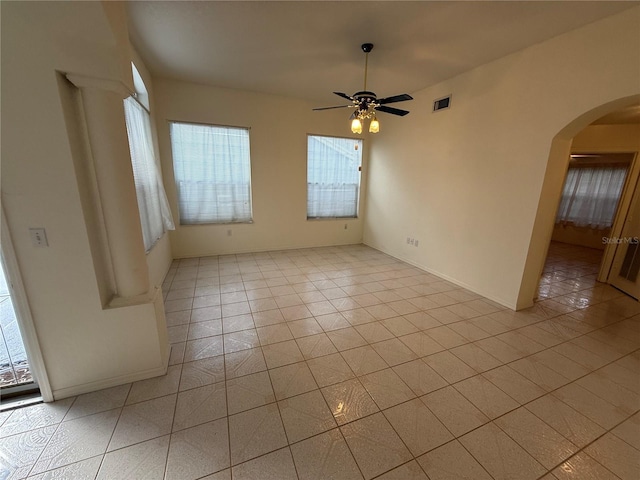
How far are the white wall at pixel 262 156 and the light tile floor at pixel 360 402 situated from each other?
190 centimetres

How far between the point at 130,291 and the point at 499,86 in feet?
14.1

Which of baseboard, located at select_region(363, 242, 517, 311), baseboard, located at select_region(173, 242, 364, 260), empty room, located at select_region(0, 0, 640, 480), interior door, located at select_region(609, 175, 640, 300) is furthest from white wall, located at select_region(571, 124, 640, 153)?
baseboard, located at select_region(173, 242, 364, 260)

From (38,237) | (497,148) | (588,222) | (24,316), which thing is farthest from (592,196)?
(24,316)

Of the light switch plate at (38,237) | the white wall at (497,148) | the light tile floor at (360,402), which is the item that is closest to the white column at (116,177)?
the light switch plate at (38,237)

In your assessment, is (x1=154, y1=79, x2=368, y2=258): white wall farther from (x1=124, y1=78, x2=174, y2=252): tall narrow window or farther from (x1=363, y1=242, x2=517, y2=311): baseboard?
(x1=363, y1=242, x2=517, y2=311): baseboard

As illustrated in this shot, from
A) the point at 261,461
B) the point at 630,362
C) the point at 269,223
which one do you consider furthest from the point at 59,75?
the point at 630,362

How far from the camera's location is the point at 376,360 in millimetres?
2127

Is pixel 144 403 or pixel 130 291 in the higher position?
pixel 130 291

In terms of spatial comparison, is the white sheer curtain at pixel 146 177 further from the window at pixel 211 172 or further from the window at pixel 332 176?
the window at pixel 332 176

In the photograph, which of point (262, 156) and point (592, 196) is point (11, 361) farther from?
point (592, 196)

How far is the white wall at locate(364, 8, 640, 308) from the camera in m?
2.25

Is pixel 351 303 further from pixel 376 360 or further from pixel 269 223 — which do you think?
pixel 269 223

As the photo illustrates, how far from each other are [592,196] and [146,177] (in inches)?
358

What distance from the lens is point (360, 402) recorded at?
1.72 metres
